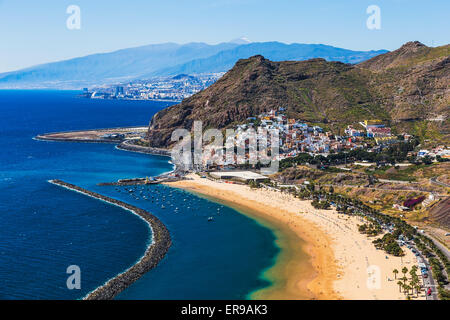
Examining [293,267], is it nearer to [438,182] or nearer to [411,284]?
[411,284]

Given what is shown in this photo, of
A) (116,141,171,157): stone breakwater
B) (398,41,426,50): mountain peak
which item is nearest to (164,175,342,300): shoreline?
(116,141,171,157): stone breakwater

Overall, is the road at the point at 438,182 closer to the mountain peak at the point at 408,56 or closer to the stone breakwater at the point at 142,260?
the stone breakwater at the point at 142,260

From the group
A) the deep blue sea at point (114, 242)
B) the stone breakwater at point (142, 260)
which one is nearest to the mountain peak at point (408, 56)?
the deep blue sea at point (114, 242)

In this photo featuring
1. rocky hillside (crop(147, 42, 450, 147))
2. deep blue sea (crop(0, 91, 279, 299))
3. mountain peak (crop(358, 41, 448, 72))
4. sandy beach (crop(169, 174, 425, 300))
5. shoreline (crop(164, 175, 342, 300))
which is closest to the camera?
shoreline (crop(164, 175, 342, 300))

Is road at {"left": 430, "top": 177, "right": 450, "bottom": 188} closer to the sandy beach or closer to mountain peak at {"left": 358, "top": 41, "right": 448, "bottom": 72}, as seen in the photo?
the sandy beach
